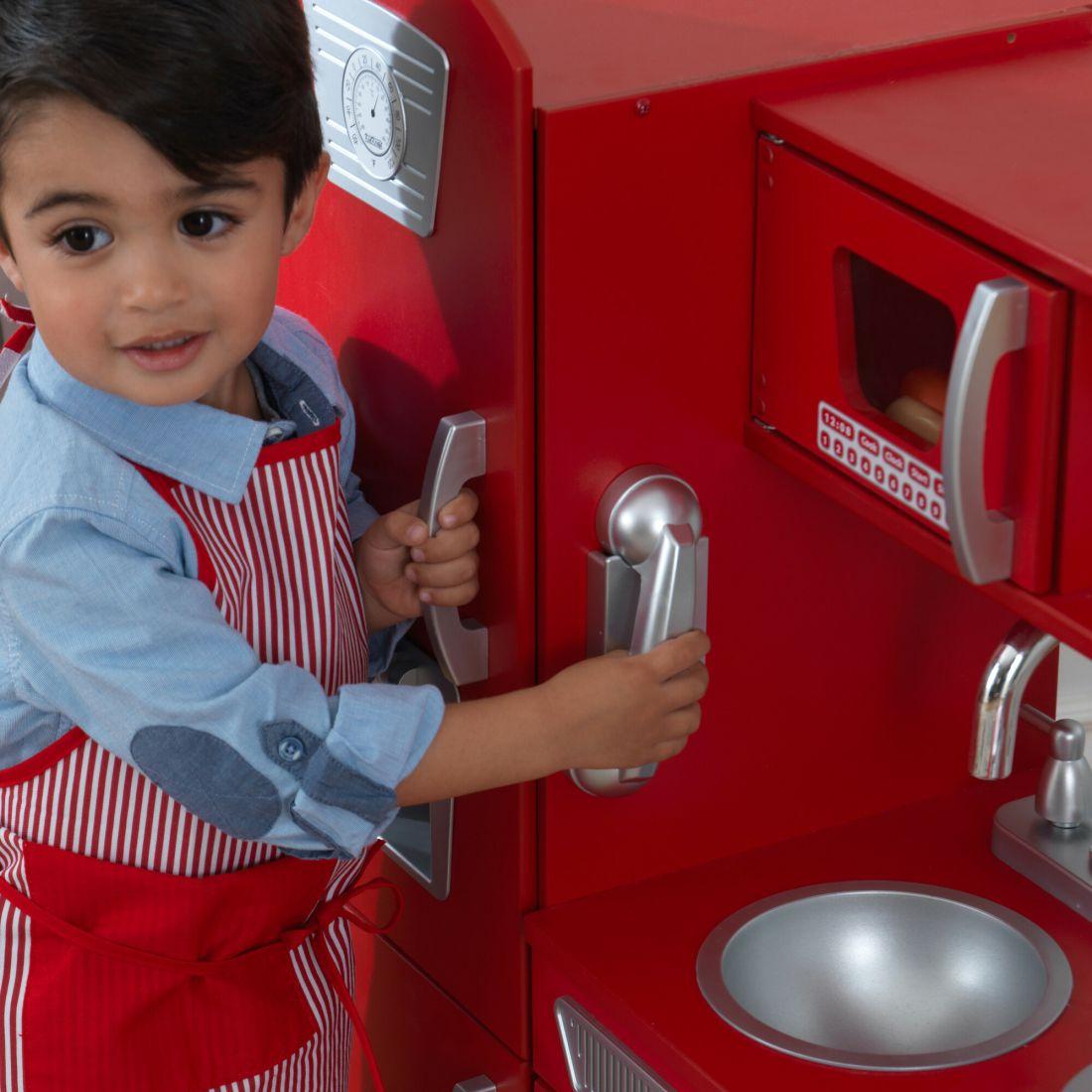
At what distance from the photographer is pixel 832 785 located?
1.43m

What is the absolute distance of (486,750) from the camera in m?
1.22

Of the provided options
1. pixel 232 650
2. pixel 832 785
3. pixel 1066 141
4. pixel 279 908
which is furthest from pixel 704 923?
pixel 1066 141

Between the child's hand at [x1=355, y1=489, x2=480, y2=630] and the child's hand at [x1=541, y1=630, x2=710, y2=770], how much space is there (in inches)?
3.8

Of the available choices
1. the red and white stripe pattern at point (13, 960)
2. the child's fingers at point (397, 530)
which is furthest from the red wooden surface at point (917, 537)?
the red and white stripe pattern at point (13, 960)

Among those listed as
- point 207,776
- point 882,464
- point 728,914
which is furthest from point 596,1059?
point 882,464

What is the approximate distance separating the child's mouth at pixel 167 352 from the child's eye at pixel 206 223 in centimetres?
6

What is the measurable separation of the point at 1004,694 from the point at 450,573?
0.35m

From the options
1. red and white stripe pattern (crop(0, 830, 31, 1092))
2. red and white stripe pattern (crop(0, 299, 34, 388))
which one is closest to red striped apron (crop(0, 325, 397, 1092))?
red and white stripe pattern (crop(0, 830, 31, 1092))

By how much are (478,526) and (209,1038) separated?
0.37 metres

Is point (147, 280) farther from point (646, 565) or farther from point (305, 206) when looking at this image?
point (646, 565)

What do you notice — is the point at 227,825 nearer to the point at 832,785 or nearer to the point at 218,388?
the point at 218,388

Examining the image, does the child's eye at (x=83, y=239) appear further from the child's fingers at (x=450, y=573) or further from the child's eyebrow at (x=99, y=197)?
the child's fingers at (x=450, y=573)

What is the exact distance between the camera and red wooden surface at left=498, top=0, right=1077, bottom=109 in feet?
3.83

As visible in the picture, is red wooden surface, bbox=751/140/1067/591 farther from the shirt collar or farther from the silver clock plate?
the shirt collar
